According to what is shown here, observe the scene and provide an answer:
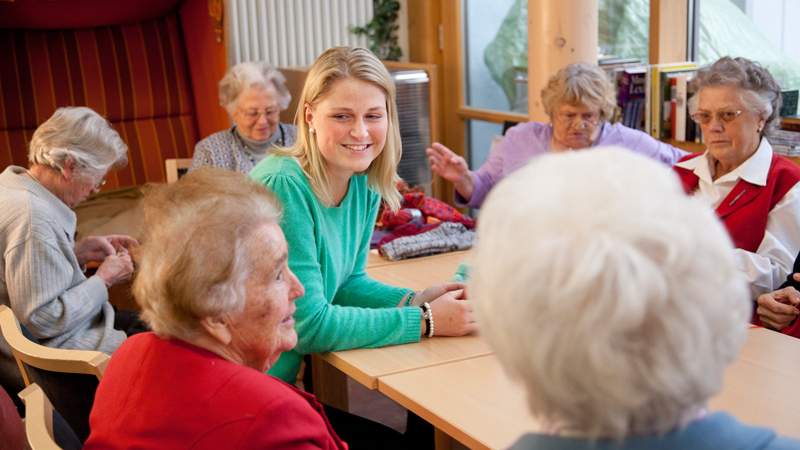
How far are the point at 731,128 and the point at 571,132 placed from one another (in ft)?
3.20

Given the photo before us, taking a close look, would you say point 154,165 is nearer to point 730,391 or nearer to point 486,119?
point 486,119

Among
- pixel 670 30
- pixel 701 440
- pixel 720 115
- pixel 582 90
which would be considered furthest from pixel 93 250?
pixel 670 30

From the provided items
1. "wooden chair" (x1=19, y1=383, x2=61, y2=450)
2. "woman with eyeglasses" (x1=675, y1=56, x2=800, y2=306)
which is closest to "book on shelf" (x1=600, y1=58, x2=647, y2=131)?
"woman with eyeglasses" (x1=675, y1=56, x2=800, y2=306)

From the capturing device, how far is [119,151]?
3.12 m

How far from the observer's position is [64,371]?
196 centimetres

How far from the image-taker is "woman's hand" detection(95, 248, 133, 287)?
3.10 metres

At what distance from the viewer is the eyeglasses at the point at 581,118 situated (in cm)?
384

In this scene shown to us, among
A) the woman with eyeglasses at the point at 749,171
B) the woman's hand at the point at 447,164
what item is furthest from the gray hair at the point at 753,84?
the woman's hand at the point at 447,164

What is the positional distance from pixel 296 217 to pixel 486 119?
371cm

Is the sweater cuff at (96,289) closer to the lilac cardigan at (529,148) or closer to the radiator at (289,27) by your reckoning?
the lilac cardigan at (529,148)

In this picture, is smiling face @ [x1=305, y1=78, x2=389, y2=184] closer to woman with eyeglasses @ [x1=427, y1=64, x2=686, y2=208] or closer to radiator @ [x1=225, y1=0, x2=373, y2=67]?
woman with eyeglasses @ [x1=427, y1=64, x2=686, y2=208]

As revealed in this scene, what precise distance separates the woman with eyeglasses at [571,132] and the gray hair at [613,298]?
2955mm

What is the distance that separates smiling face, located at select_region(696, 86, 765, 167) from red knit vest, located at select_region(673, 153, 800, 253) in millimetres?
87

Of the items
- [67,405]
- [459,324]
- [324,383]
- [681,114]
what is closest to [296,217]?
[459,324]
